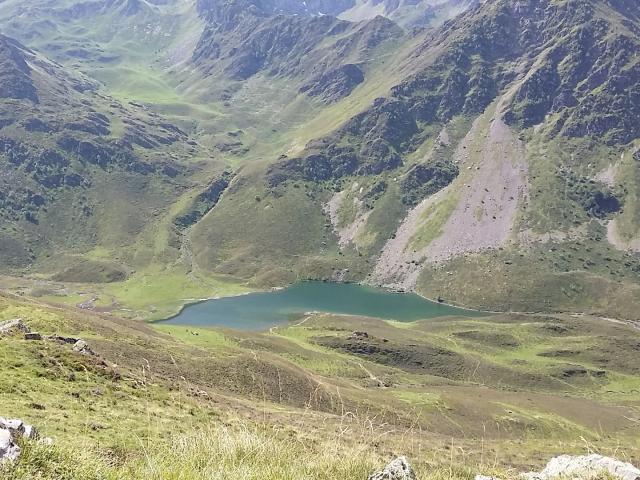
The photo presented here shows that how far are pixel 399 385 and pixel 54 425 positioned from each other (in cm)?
10903

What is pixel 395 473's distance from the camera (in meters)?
11.7

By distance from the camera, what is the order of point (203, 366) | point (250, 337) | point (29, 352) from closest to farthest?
1. point (29, 352)
2. point (203, 366)
3. point (250, 337)

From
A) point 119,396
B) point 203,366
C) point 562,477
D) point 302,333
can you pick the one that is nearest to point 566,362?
point 302,333

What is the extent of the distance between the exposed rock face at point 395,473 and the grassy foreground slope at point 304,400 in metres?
0.28

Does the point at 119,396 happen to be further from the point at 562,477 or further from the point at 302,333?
the point at 302,333

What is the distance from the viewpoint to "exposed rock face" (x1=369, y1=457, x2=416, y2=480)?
11.5 meters

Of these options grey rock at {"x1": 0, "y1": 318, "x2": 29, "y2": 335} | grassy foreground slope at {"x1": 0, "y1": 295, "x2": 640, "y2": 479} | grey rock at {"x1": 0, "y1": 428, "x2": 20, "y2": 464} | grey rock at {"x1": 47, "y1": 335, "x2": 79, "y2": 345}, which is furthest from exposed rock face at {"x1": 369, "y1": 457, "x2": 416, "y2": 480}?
grey rock at {"x1": 47, "y1": 335, "x2": 79, "y2": 345}

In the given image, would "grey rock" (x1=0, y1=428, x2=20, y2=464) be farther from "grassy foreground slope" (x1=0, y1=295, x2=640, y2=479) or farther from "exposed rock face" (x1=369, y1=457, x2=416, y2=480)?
"exposed rock face" (x1=369, y1=457, x2=416, y2=480)

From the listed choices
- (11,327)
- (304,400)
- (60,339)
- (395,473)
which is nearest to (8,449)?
(395,473)

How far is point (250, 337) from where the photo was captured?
5325 inches

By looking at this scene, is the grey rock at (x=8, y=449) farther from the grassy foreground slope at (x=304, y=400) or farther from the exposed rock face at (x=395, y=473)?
the exposed rock face at (x=395, y=473)

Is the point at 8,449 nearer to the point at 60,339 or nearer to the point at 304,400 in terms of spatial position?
the point at 60,339

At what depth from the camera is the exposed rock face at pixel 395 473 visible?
11484 mm

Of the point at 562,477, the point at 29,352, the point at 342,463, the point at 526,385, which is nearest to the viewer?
the point at 342,463
